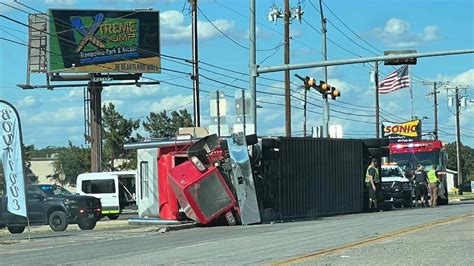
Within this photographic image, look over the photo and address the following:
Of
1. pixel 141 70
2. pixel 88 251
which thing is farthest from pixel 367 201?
pixel 141 70

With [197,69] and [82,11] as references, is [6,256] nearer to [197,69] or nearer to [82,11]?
[197,69]

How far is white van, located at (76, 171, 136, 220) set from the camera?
39000 millimetres

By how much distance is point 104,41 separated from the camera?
52844 millimetres

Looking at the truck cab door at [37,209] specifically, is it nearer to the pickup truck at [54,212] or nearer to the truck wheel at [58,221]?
the pickup truck at [54,212]

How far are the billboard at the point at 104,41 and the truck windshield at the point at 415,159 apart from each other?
69.5ft

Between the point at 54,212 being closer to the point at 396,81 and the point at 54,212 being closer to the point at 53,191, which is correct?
the point at 53,191

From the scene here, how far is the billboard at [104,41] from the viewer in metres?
51.9

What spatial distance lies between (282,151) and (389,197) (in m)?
10.1

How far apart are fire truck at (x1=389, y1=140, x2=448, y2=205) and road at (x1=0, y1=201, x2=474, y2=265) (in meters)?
16.5

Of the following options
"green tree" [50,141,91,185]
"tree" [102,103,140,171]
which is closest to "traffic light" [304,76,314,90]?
"tree" [102,103,140,171]

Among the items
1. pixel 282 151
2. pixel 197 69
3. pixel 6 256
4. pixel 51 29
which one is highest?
pixel 51 29

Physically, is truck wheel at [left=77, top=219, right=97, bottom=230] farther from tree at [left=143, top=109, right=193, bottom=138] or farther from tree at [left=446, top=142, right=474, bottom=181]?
tree at [left=446, top=142, right=474, bottom=181]

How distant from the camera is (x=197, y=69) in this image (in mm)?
39125

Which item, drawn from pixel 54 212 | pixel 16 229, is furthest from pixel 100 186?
pixel 54 212
